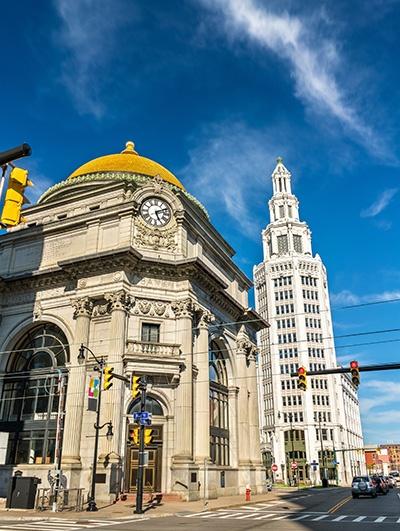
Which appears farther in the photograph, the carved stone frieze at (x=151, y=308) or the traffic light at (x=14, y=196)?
the carved stone frieze at (x=151, y=308)

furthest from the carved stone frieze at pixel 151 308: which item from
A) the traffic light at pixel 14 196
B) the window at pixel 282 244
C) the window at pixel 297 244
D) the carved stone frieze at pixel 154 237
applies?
the window at pixel 297 244

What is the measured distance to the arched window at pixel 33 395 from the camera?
33.2m

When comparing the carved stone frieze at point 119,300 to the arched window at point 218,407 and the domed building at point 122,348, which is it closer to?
the domed building at point 122,348

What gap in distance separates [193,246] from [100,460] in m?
18.2

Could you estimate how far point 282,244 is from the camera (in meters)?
124

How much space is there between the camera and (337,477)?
331 feet

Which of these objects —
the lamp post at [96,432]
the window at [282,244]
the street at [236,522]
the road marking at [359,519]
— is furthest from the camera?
the window at [282,244]

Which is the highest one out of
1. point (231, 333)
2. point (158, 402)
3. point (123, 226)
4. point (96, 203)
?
point (96, 203)

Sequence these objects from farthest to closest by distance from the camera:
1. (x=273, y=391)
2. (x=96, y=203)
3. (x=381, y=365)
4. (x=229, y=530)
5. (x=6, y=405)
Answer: (x=273, y=391), (x=96, y=203), (x=6, y=405), (x=381, y=365), (x=229, y=530)

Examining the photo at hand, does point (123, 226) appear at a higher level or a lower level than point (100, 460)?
higher

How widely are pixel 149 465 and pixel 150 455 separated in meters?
0.62

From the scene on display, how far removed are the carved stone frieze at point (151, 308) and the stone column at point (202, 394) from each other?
2.98 m

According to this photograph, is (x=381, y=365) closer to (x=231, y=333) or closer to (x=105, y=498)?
(x=105, y=498)

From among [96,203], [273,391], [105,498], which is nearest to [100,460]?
[105,498]
